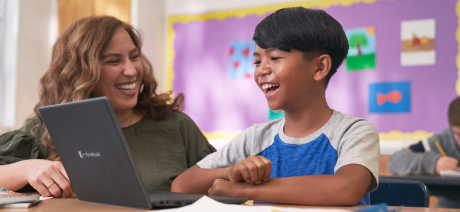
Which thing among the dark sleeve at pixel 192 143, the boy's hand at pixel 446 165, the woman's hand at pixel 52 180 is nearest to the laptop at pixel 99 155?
the woman's hand at pixel 52 180

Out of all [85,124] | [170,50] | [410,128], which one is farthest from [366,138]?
[170,50]

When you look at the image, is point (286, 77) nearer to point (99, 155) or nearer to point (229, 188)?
point (229, 188)

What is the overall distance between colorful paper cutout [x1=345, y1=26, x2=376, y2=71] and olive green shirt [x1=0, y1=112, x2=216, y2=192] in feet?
6.83

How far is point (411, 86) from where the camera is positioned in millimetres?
3184

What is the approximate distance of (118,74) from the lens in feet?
4.75

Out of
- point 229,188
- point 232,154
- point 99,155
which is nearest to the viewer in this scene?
point 99,155

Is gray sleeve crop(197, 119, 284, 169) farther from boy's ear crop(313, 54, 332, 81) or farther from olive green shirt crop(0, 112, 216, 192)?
olive green shirt crop(0, 112, 216, 192)

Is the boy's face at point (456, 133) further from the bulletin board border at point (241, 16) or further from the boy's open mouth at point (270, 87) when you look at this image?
the boy's open mouth at point (270, 87)

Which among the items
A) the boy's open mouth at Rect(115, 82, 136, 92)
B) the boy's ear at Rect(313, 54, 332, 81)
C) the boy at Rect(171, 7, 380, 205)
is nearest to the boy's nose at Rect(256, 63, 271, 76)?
the boy at Rect(171, 7, 380, 205)

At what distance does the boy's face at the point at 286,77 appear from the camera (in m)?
1.05

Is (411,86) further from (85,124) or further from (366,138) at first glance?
(85,124)

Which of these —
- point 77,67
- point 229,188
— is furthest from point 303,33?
point 77,67

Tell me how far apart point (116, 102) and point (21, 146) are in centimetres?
33

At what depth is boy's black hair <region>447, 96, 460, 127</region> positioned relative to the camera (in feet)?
8.86
